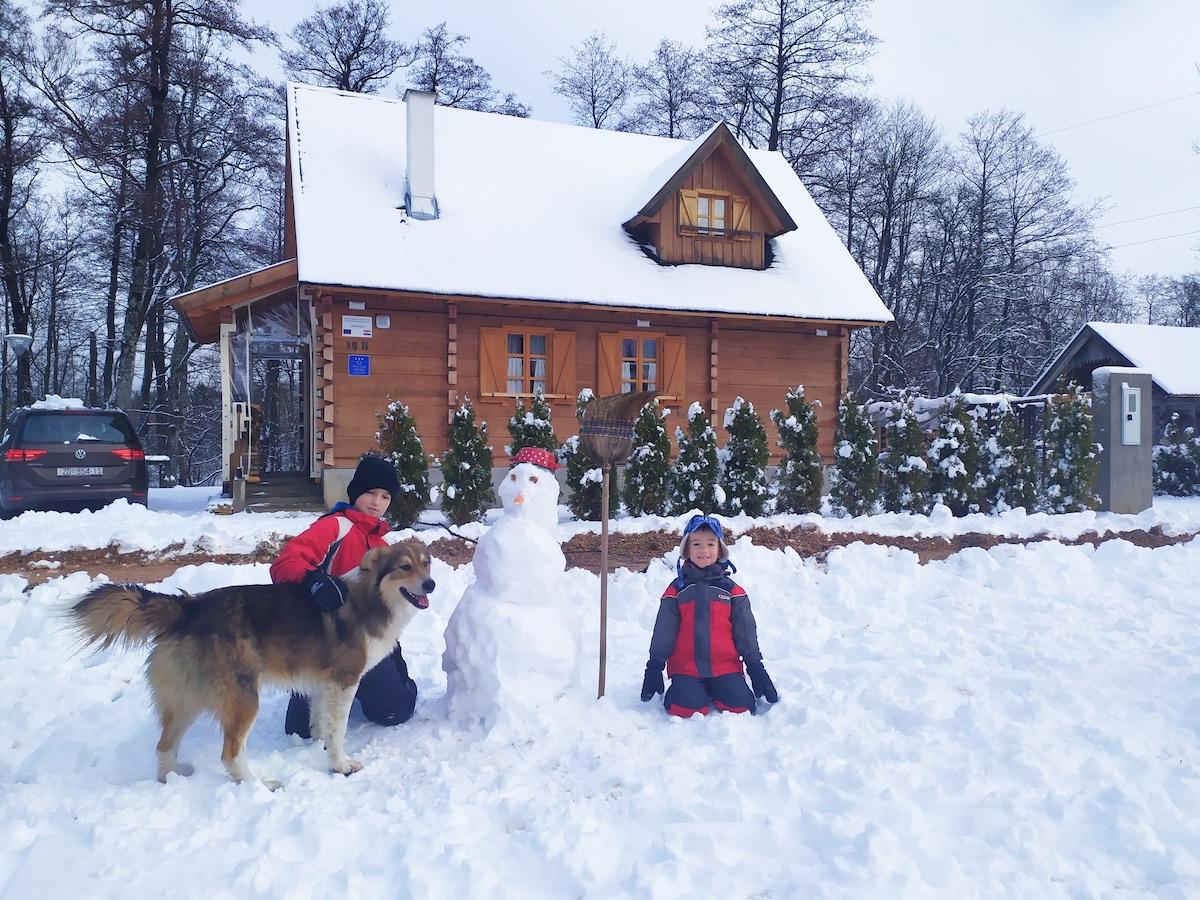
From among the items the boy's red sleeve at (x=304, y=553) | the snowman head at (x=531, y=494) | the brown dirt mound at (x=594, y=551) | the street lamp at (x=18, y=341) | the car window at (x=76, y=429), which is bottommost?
the brown dirt mound at (x=594, y=551)

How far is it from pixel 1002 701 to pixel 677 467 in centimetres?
558

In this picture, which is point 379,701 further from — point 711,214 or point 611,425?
point 711,214

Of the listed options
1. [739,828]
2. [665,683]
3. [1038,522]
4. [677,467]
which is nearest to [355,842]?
[739,828]

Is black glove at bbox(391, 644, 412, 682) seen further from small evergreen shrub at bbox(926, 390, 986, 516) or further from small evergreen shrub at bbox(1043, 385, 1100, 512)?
small evergreen shrub at bbox(1043, 385, 1100, 512)

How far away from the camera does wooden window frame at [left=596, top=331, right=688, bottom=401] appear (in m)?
13.9

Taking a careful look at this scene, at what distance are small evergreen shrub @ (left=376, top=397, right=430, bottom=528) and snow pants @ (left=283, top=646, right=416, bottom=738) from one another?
16.7ft

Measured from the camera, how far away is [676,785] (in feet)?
11.6

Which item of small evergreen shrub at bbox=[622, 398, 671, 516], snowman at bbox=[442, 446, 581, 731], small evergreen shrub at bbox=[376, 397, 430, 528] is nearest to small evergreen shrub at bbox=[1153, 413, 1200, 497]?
small evergreen shrub at bbox=[622, 398, 671, 516]

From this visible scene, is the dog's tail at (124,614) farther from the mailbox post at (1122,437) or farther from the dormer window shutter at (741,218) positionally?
the dormer window shutter at (741,218)

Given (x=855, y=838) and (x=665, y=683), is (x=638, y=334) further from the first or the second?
(x=855, y=838)

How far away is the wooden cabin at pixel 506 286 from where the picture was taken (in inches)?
489

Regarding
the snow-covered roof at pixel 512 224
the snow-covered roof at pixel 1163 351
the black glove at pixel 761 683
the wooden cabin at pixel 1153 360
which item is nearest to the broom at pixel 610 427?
the black glove at pixel 761 683

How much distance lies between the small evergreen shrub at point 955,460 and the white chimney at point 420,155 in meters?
8.75

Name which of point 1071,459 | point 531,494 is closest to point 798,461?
point 1071,459
